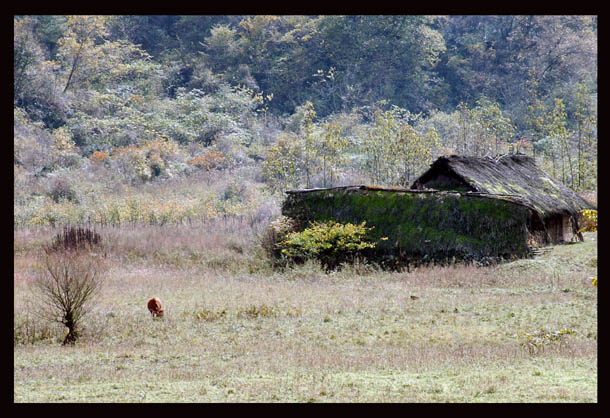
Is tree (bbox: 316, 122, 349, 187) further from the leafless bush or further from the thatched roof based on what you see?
the leafless bush

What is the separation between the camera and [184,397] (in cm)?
848

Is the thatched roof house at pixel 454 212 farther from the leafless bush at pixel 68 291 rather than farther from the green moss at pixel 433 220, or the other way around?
the leafless bush at pixel 68 291

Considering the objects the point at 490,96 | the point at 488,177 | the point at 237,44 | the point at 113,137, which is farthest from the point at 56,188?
the point at 490,96

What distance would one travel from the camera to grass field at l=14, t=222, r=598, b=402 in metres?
8.88

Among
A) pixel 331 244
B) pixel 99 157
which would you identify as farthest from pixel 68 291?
pixel 99 157

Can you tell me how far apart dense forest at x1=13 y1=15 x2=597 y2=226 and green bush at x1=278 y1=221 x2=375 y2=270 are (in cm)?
778

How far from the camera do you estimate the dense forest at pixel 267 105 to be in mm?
38000

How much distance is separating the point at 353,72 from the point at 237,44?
10.6 meters

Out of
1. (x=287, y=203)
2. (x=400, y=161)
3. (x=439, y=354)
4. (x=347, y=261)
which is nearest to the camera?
(x=439, y=354)

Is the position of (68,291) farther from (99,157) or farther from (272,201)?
(99,157)

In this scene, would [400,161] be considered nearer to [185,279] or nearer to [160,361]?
[185,279]

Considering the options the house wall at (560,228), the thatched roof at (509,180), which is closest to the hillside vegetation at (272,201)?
the house wall at (560,228)

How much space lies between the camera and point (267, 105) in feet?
202

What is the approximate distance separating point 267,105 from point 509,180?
3713 centimetres
